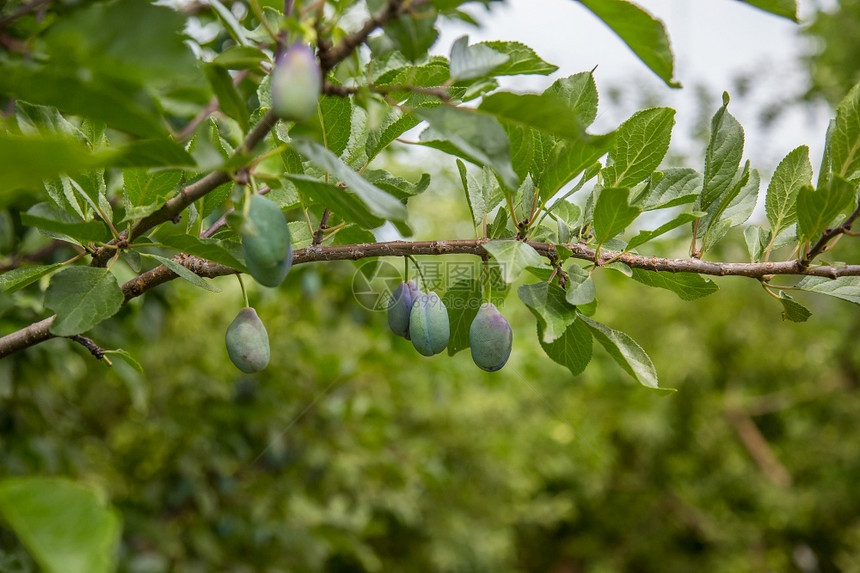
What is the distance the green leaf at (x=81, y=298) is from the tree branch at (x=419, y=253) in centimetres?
4

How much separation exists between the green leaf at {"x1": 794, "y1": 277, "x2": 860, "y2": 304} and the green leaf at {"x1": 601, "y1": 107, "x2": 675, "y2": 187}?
0.58 ft

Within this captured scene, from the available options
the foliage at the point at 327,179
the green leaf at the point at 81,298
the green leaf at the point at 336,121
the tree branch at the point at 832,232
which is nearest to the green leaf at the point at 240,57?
the foliage at the point at 327,179

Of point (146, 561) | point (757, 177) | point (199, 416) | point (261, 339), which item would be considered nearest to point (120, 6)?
point (261, 339)

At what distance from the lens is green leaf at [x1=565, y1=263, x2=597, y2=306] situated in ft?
1.85

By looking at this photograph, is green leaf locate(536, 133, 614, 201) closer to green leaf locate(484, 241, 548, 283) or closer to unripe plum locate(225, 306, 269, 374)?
green leaf locate(484, 241, 548, 283)

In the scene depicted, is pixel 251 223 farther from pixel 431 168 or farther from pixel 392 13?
pixel 431 168

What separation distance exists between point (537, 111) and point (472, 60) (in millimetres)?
62

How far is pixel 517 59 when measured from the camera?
0.49m

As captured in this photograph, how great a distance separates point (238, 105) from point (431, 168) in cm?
267

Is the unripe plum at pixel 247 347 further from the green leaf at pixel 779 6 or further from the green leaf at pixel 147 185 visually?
the green leaf at pixel 779 6

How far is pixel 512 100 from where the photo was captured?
1.42 feet

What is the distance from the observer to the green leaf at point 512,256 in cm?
51

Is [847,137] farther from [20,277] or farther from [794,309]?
[20,277]

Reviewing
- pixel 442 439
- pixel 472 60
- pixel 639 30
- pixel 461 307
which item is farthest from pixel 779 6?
pixel 442 439
